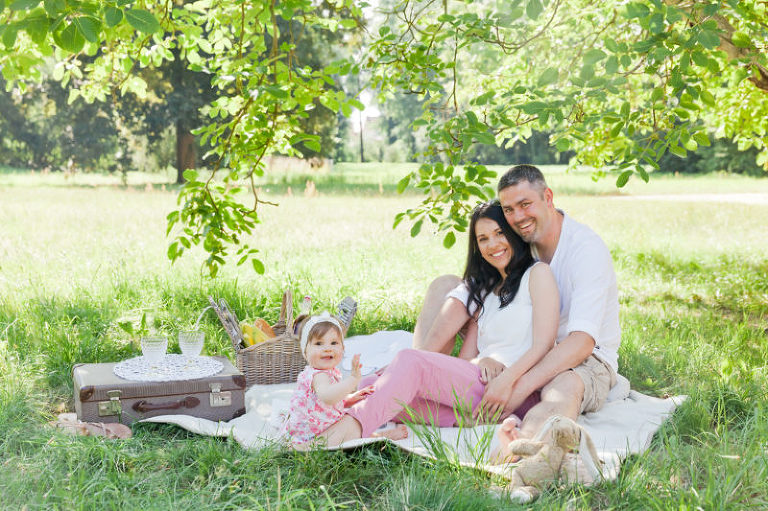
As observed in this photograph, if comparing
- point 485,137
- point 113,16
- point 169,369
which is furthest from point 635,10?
point 169,369

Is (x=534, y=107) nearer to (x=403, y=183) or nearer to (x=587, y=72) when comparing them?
(x=587, y=72)

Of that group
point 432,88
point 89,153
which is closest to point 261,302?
point 432,88

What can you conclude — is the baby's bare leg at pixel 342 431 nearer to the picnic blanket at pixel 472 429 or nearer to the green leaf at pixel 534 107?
the picnic blanket at pixel 472 429

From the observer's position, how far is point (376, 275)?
22.5 feet

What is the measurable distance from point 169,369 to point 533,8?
2.43 m

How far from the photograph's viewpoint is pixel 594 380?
137 inches

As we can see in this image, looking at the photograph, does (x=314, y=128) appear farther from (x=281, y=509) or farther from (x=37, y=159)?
(x=281, y=509)

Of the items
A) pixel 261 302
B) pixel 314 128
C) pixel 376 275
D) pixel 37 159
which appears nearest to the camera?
pixel 261 302

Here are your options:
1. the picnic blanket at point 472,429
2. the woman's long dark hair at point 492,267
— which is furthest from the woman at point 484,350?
the picnic blanket at point 472,429

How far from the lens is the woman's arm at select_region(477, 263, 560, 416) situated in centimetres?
327

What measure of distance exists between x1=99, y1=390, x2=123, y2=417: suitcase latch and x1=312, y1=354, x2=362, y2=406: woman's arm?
38.1 inches

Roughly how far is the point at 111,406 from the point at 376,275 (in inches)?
148

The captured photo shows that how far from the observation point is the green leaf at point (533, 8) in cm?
321

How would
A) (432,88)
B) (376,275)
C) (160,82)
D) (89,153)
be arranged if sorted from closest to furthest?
(432,88) < (376,275) < (160,82) < (89,153)
